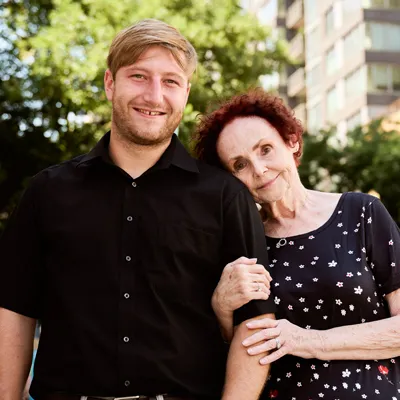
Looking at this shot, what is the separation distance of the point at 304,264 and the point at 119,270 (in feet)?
2.93

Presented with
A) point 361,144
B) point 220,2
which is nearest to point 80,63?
point 220,2

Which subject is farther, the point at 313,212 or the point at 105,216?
the point at 313,212

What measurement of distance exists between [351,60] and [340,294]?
125ft

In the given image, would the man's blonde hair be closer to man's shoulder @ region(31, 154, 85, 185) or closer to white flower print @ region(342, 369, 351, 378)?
man's shoulder @ region(31, 154, 85, 185)

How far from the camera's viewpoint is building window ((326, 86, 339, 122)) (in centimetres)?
4128

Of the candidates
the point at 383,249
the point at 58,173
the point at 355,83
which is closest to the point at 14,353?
the point at 58,173

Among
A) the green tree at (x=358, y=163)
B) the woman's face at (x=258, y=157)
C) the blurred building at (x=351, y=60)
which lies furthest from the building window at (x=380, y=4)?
the woman's face at (x=258, y=157)

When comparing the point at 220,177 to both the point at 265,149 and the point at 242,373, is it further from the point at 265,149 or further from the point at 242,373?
the point at 242,373

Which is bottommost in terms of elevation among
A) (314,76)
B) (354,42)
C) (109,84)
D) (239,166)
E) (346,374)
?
(346,374)

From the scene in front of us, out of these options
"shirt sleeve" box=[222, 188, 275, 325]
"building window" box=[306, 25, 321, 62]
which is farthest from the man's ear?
"building window" box=[306, 25, 321, 62]

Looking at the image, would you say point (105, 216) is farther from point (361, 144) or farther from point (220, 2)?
point (361, 144)

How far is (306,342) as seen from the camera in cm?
328

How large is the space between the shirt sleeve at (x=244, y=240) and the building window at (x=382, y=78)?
36162 mm

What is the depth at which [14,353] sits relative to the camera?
3.28 m
